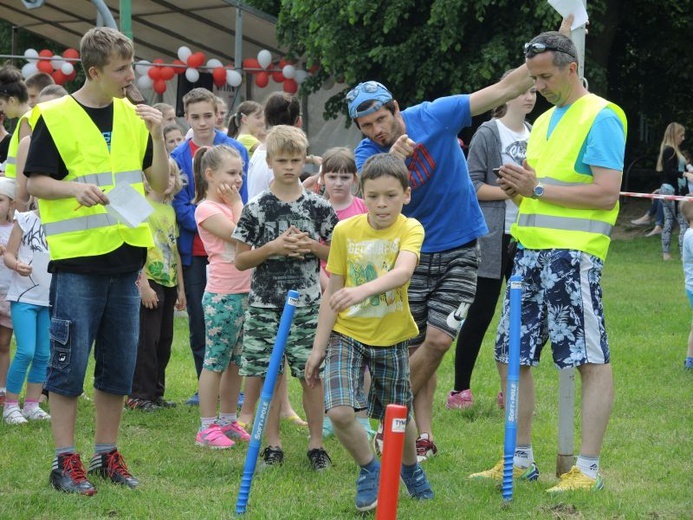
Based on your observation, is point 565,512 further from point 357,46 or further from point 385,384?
point 357,46

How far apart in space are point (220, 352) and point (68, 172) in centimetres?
→ 178

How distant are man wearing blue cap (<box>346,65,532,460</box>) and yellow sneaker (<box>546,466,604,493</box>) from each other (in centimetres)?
101

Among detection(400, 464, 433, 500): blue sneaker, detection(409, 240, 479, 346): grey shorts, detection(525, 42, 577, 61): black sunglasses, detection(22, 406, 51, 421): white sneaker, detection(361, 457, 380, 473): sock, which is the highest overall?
detection(525, 42, 577, 61): black sunglasses

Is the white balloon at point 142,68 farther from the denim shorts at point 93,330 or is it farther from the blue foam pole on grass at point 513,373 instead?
the blue foam pole on grass at point 513,373

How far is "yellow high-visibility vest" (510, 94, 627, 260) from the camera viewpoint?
531 centimetres

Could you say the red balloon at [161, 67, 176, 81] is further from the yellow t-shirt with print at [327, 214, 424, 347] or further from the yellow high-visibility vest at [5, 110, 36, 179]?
the yellow t-shirt with print at [327, 214, 424, 347]

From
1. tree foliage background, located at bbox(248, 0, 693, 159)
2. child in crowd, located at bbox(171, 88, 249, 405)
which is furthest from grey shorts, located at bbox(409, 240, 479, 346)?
tree foliage background, located at bbox(248, 0, 693, 159)

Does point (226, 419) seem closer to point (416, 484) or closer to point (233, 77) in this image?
point (416, 484)

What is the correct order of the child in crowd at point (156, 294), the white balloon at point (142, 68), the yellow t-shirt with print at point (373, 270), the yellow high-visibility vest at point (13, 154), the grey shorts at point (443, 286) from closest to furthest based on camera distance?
the yellow t-shirt with print at point (373, 270), the grey shorts at point (443, 286), the yellow high-visibility vest at point (13, 154), the child in crowd at point (156, 294), the white balloon at point (142, 68)

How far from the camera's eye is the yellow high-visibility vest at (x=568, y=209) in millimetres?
5312

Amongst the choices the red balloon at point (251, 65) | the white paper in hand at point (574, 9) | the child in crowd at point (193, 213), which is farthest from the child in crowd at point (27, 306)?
the red balloon at point (251, 65)

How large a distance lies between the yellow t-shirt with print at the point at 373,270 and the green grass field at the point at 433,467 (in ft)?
2.70

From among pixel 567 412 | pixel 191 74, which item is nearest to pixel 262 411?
pixel 567 412

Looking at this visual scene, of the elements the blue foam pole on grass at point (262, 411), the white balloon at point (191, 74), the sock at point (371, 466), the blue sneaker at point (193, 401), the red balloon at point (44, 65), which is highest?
the red balloon at point (44, 65)
